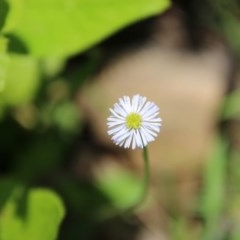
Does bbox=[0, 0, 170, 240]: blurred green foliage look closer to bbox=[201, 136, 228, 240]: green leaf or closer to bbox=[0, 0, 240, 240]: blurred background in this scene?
bbox=[0, 0, 240, 240]: blurred background

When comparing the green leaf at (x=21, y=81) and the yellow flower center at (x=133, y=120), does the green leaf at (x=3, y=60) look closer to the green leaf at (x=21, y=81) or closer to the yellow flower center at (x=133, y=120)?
the yellow flower center at (x=133, y=120)

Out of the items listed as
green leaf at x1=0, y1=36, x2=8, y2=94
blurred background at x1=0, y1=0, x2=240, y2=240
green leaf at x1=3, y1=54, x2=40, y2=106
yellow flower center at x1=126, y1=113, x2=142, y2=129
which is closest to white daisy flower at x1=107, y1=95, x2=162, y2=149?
Result: yellow flower center at x1=126, y1=113, x2=142, y2=129

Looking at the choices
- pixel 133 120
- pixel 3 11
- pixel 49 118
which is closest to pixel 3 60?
pixel 3 11

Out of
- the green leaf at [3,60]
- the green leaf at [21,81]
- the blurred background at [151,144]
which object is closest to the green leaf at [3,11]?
the green leaf at [3,60]

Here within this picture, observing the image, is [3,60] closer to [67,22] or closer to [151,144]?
[67,22]

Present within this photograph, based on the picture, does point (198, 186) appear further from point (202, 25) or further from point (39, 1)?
point (39, 1)

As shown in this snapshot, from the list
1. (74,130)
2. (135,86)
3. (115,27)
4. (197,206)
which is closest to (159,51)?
(135,86)
